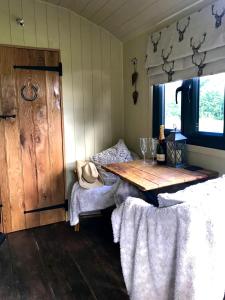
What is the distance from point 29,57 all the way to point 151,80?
4.00ft

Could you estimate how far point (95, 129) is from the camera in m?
3.04

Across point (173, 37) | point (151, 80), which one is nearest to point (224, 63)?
point (173, 37)

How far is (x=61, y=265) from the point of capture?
2.16 m

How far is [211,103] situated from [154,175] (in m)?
0.71

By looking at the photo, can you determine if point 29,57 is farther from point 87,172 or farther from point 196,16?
point 196,16

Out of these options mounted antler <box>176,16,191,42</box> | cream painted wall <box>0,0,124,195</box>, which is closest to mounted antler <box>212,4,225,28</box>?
mounted antler <box>176,16,191,42</box>

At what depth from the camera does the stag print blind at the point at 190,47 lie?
5.85 ft

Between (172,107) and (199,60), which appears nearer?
(199,60)

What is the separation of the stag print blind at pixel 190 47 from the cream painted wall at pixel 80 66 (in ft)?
2.12

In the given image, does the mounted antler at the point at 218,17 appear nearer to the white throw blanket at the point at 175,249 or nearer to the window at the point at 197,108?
the window at the point at 197,108

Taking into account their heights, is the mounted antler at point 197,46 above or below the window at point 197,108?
above

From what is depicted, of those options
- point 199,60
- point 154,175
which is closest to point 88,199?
point 154,175

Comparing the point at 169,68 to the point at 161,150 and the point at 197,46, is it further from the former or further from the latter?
the point at 161,150

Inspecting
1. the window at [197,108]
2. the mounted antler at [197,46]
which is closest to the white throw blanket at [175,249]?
the window at [197,108]
